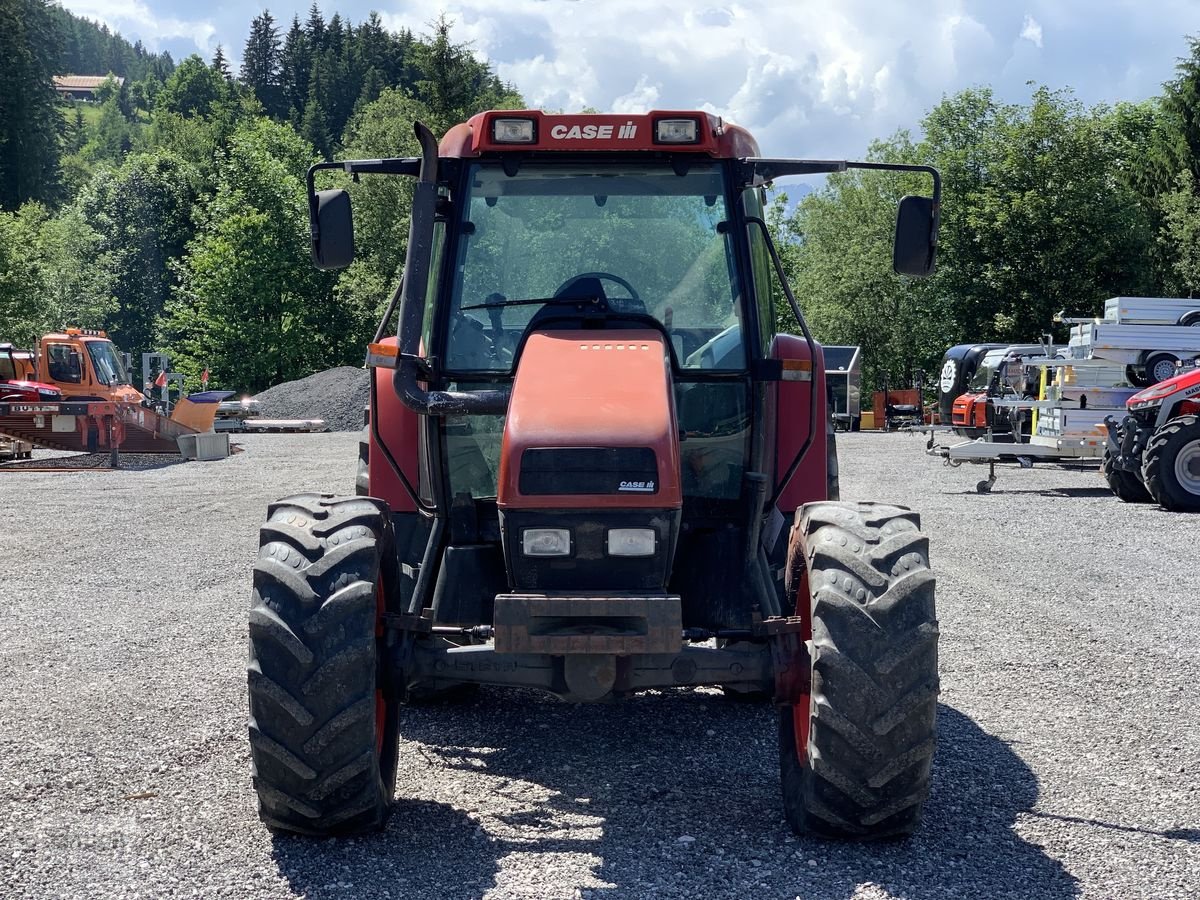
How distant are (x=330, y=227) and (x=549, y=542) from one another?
70.0 inches

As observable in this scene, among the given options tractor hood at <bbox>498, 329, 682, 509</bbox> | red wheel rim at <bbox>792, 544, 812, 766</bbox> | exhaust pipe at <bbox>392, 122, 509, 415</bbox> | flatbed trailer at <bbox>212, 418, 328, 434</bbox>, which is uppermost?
exhaust pipe at <bbox>392, 122, 509, 415</bbox>

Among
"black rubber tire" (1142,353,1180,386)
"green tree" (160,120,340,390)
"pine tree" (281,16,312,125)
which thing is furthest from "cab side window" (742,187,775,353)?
"pine tree" (281,16,312,125)

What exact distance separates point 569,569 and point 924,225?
2.14 m

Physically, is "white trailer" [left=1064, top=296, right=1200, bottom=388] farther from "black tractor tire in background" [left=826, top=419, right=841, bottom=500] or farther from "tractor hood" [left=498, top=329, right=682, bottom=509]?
"tractor hood" [left=498, top=329, right=682, bottom=509]

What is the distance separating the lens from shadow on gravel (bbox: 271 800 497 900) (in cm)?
417

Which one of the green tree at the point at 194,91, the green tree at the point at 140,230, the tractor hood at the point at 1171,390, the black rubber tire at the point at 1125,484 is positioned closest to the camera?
the tractor hood at the point at 1171,390

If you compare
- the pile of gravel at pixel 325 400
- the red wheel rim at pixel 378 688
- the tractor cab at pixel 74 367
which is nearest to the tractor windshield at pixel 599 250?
the red wheel rim at pixel 378 688

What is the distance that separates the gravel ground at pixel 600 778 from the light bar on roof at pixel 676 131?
8.51ft

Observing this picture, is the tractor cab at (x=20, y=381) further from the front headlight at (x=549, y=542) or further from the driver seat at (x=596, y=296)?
the front headlight at (x=549, y=542)

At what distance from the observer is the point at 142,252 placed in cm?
6125

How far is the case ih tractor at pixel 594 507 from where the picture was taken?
171 inches

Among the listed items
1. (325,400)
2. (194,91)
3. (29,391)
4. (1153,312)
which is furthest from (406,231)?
(194,91)

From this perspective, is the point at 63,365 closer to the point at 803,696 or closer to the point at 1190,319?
the point at 1190,319

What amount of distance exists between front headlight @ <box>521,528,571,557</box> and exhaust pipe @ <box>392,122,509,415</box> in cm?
67
